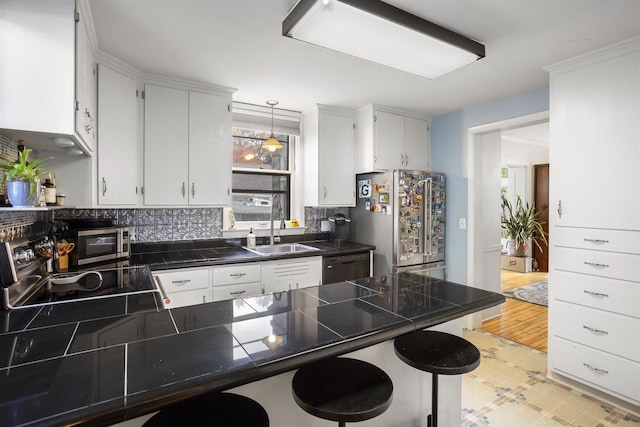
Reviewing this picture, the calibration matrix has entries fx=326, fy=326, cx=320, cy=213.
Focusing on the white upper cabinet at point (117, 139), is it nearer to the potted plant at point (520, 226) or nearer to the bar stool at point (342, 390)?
the bar stool at point (342, 390)

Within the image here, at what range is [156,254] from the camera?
115 inches

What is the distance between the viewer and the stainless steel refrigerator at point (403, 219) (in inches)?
133

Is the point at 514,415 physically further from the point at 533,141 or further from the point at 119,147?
the point at 533,141

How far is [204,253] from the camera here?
302 centimetres

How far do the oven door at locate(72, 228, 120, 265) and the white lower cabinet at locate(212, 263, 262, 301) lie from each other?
773 millimetres

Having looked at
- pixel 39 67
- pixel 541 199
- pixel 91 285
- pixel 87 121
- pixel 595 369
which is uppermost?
pixel 39 67

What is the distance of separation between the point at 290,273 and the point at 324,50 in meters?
1.89

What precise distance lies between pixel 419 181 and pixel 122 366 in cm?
322

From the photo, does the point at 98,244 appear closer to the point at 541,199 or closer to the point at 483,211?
the point at 483,211

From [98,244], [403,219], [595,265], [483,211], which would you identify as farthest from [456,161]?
[98,244]

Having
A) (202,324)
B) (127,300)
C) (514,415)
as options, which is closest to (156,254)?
(127,300)

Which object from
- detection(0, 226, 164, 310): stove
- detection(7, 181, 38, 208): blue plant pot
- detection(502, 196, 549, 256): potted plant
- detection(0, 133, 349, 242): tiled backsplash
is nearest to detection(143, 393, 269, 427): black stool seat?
detection(0, 226, 164, 310): stove

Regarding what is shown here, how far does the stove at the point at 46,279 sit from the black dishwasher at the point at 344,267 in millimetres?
1605

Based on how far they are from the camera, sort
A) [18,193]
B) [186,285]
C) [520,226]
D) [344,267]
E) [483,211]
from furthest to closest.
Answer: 1. [520,226]
2. [483,211]
3. [344,267]
4. [186,285]
5. [18,193]
